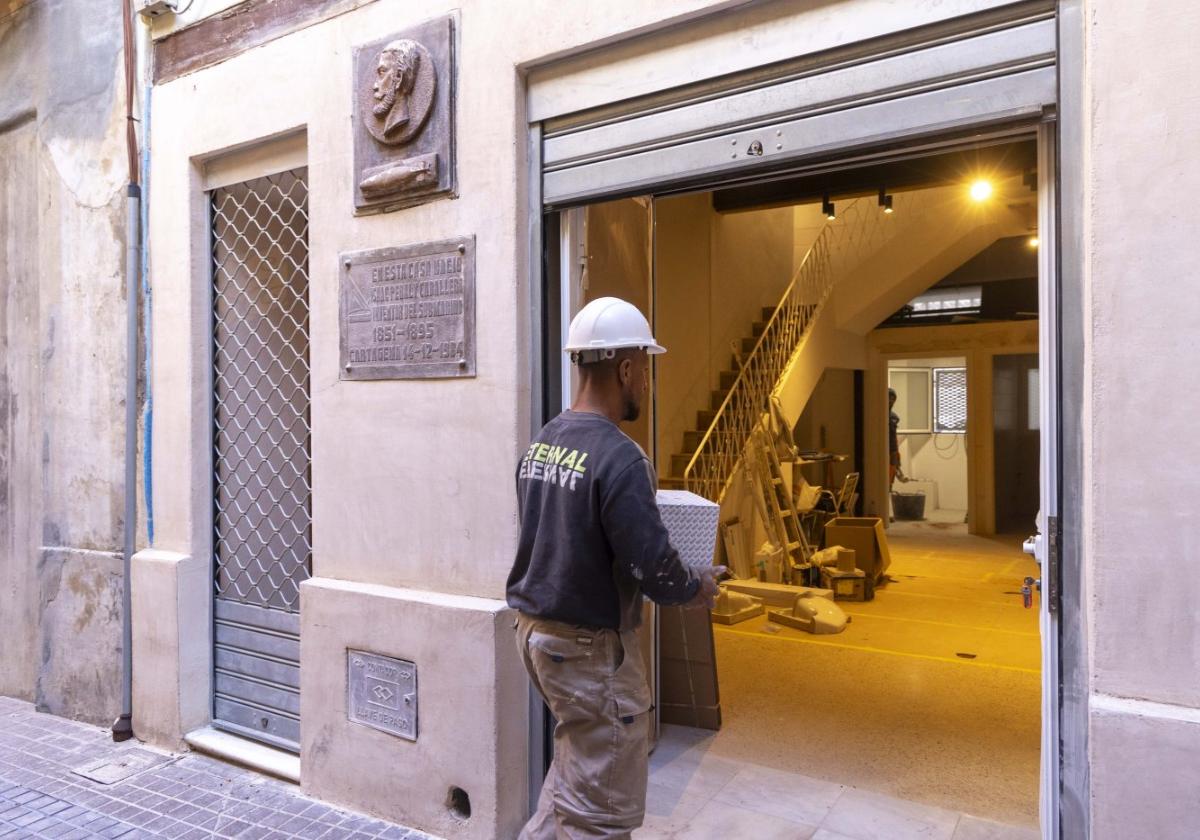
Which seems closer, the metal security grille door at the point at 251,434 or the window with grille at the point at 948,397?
the metal security grille door at the point at 251,434

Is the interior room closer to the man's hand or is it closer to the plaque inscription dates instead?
the plaque inscription dates

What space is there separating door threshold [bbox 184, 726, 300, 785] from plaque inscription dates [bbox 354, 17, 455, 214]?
2953mm

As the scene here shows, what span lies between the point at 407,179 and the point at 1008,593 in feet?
26.5

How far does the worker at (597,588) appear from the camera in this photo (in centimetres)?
256

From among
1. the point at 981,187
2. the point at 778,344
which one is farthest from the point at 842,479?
the point at 981,187

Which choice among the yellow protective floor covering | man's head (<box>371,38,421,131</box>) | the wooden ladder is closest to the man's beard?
man's head (<box>371,38,421,131</box>)

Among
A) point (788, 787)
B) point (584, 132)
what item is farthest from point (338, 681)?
point (584, 132)

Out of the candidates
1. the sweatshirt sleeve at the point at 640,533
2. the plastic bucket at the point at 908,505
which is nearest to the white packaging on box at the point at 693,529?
the sweatshirt sleeve at the point at 640,533

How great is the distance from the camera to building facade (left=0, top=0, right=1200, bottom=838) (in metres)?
2.41

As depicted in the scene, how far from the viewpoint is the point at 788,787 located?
4.24 meters

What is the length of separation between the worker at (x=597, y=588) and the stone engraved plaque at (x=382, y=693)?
4.23 feet

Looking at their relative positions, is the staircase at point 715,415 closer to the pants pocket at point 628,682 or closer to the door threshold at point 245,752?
the door threshold at point 245,752

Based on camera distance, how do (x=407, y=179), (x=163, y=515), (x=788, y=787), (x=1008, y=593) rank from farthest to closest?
(x=1008, y=593), (x=163, y=515), (x=788, y=787), (x=407, y=179)

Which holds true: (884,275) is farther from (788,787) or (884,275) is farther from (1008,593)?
(788,787)
